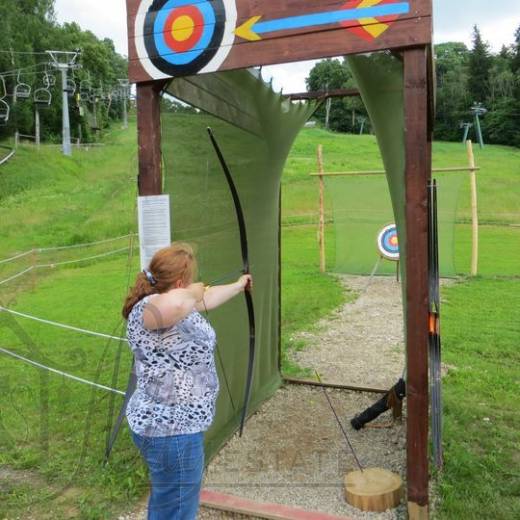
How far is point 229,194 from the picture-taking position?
2906 millimetres

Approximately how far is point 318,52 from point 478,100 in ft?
198

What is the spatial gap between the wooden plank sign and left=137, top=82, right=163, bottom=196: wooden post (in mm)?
65

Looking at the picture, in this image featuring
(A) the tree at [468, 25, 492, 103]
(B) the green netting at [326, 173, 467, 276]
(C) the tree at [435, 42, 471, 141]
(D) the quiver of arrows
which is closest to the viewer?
(D) the quiver of arrows

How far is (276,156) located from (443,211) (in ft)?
16.9

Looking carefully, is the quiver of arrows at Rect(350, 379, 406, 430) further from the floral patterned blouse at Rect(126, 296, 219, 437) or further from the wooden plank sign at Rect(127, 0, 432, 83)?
the wooden plank sign at Rect(127, 0, 432, 83)

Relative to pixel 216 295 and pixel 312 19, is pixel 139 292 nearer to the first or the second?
pixel 216 295

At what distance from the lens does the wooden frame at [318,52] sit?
1903mm

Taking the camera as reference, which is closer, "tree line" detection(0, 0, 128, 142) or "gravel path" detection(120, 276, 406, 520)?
"gravel path" detection(120, 276, 406, 520)

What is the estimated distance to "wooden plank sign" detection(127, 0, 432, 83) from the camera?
189 cm

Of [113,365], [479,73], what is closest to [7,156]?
[113,365]

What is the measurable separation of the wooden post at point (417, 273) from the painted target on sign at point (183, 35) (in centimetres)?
74

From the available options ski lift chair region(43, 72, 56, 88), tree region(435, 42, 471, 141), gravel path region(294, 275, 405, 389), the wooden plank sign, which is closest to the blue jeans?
the wooden plank sign

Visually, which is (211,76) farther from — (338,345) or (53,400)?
(338,345)

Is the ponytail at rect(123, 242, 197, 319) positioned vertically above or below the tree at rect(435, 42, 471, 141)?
below
